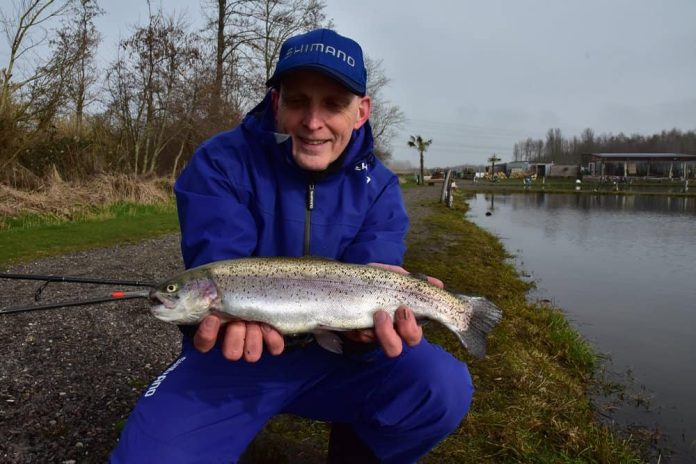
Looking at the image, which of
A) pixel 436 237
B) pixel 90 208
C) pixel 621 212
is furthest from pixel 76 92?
pixel 621 212

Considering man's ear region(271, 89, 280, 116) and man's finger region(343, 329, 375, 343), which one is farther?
man's ear region(271, 89, 280, 116)

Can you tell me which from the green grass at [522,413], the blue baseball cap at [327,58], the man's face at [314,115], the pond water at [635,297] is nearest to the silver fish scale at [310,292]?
the man's face at [314,115]

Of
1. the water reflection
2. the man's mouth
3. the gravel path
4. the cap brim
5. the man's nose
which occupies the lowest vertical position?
the gravel path

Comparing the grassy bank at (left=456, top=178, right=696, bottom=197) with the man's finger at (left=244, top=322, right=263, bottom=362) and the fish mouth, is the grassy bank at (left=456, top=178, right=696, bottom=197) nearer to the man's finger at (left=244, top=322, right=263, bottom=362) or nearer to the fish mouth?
the man's finger at (left=244, top=322, right=263, bottom=362)

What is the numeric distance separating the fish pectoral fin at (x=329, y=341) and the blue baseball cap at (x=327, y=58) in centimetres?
146

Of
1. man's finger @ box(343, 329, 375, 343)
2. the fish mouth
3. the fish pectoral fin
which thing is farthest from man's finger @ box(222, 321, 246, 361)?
man's finger @ box(343, 329, 375, 343)

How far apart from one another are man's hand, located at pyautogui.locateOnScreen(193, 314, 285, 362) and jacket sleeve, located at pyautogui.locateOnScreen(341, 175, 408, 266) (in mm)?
869

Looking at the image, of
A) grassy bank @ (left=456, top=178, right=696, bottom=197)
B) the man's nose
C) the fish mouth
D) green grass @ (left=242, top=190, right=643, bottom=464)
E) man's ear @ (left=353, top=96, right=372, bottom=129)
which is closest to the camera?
the fish mouth

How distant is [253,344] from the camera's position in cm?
266

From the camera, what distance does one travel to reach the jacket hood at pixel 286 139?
10.6 ft

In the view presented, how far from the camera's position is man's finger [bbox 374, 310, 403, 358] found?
2.80 metres

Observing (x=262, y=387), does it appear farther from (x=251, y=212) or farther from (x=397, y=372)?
(x=251, y=212)

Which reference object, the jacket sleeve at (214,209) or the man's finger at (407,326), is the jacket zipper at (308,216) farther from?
the man's finger at (407,326)

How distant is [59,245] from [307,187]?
32.5ft
